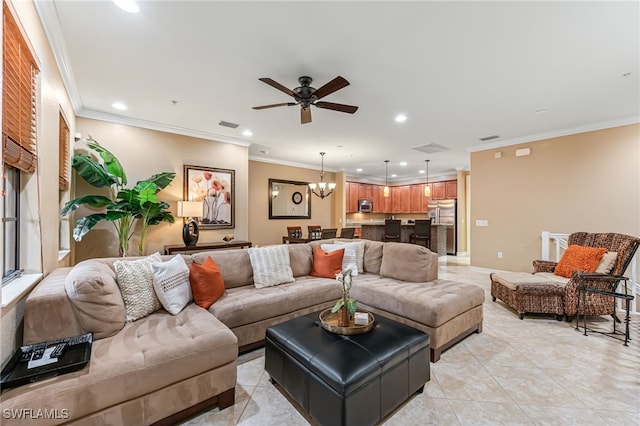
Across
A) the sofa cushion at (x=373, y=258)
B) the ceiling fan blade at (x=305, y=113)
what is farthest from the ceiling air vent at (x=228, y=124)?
the sofa cushion at (x=373, y=258)

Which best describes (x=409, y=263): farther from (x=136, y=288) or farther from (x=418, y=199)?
(x=418, y=199)

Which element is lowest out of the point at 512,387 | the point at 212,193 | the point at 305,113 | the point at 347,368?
the point at 512,387

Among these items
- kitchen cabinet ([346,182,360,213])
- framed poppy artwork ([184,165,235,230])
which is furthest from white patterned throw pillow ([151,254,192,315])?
kitchen cabinet ([346,182,360,213])

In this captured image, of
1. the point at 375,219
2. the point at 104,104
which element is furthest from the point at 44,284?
the point at 375,219

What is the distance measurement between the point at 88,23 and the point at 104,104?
188 centimetres

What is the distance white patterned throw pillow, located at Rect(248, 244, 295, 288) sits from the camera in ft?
9.75

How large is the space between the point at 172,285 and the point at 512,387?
9.14ft

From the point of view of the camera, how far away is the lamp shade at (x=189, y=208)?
14.4 feet

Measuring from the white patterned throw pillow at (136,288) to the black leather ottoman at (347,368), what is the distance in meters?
1.01

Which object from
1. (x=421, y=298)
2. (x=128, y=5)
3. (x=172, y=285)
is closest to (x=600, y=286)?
(x=421, y=298)

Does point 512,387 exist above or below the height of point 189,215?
below

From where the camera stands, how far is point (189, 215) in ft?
14.5

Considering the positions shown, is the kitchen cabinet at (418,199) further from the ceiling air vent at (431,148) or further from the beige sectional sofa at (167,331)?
the beige sectional sofa at (167,331)

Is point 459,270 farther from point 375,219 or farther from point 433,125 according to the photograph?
point 375,219
